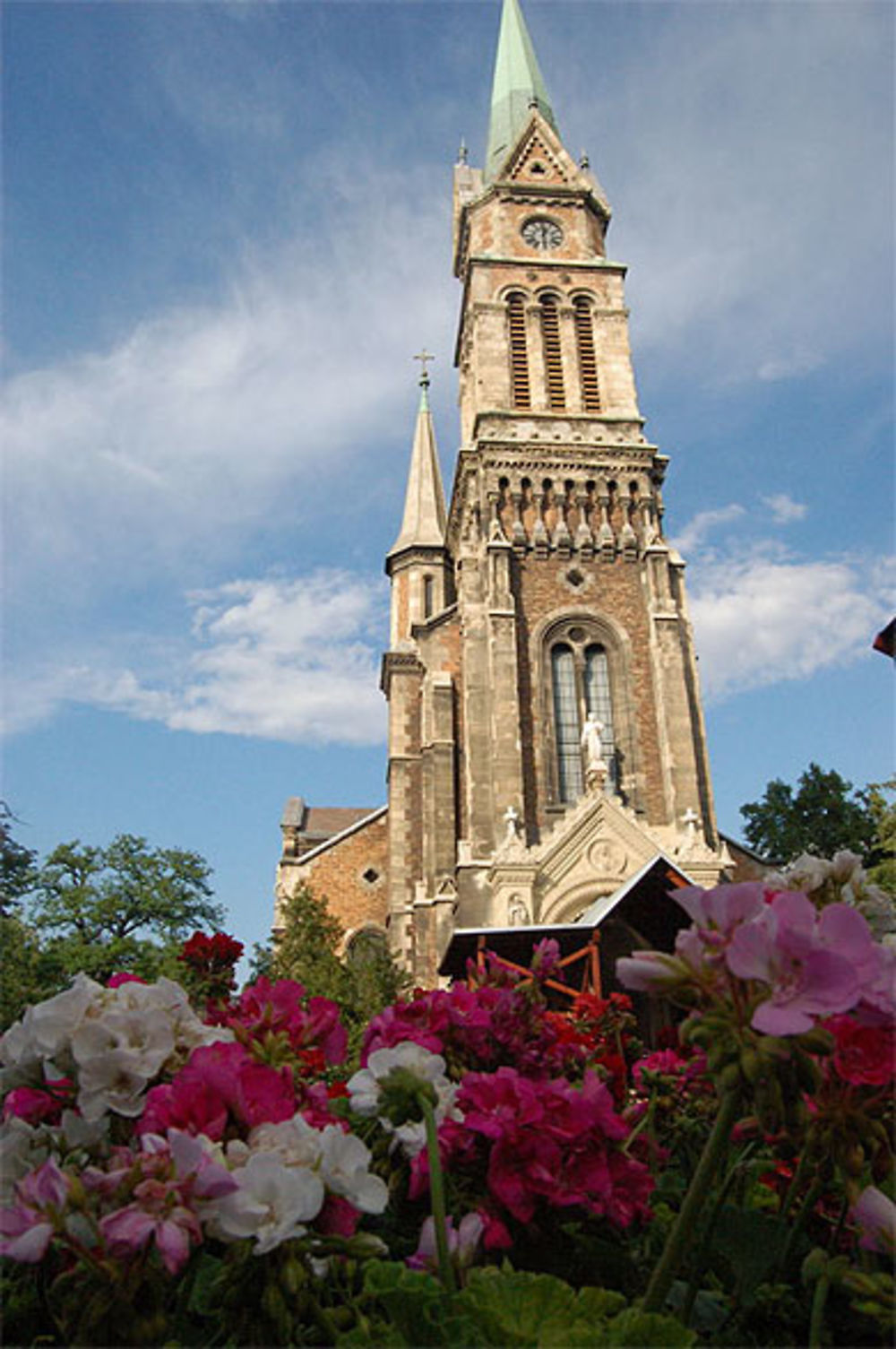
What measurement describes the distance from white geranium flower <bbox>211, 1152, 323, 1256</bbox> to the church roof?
35.0 m

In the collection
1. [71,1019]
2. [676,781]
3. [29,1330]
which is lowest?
[29,1330]

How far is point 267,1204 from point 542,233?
35.6 m

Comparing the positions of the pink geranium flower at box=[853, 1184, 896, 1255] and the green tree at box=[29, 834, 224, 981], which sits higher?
the green tree at box=[29, 834, 224, 981]

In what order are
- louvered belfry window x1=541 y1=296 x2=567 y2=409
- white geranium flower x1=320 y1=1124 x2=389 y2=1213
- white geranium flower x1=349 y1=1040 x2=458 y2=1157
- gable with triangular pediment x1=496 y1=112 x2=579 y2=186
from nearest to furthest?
white geranium flower x1=320 y1=1124 x2=389 y2=1213
white geranium flower x1=349 y1=1040 x2=458 y2=1157
louvered belfry window x1=541 y1=296 x2=567 y2=409
gable with triangular pediment x1=496 y1=112 x2=579 y2=186

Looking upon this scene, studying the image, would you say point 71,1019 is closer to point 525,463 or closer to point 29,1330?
point 29,1330

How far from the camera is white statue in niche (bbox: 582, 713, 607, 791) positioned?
23547 millimetres

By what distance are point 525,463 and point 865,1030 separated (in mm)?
27403

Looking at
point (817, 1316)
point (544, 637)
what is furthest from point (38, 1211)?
point (544, 637)

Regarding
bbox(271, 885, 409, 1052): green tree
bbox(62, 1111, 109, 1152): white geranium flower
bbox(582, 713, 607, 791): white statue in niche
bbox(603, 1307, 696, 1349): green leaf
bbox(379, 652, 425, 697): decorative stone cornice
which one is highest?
bbox(379, 652, 425, 697): decorative stone cornice

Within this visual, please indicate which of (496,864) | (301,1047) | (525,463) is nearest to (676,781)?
(496,864)

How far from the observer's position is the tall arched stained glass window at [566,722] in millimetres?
25438

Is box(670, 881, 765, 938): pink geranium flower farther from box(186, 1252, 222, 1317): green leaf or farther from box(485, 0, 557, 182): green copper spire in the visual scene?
box(485, 0, 557, 182): green copper spire

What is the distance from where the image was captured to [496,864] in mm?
22766

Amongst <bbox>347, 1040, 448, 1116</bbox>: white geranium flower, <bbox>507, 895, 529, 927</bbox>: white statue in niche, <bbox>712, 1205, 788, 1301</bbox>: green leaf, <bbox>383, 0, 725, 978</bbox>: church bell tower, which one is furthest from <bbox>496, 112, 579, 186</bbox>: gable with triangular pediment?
<bbox>712, 1205, 788, 1301</bbox>: green leaf
